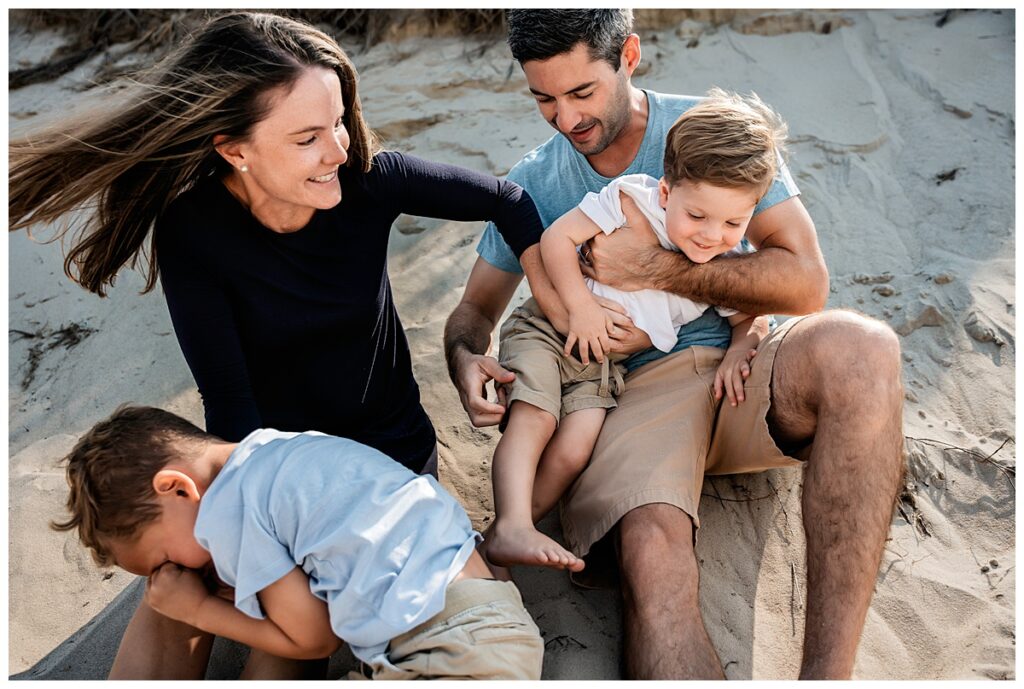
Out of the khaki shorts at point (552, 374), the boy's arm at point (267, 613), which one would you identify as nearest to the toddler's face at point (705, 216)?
the khaki shorts at point (552, 374)

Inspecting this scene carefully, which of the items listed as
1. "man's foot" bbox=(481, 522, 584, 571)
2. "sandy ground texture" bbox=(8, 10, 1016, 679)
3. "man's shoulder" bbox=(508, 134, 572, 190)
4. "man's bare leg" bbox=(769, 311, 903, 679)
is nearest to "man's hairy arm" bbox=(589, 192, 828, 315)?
"man's bare leg" bbox=(769, 311, 903, 679)

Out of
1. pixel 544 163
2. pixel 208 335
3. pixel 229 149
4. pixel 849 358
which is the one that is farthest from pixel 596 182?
pixel 208 335

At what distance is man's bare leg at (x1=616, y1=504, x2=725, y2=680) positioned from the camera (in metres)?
2.16

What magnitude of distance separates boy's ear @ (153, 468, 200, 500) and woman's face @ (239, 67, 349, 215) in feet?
2.47

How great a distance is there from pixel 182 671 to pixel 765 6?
4.57m

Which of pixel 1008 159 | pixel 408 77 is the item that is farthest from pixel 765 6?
pixel 408 77

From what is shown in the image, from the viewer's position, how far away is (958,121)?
4508 millimetres

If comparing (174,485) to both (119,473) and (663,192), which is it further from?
(663,192)

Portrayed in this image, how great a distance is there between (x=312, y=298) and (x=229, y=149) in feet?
1.40

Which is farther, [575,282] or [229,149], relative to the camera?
[575,282]

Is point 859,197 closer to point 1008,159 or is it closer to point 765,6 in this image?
point 1008,159

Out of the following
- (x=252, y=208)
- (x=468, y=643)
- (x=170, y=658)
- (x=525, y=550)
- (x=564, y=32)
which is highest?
(x=564, y=32)

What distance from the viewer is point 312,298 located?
8.16 ft

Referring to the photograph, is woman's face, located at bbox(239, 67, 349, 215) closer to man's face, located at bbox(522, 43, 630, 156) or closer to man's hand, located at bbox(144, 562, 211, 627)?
man's face, located at bbox(522, 43, 630, 156)
